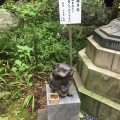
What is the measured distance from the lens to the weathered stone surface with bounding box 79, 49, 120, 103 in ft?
10.3

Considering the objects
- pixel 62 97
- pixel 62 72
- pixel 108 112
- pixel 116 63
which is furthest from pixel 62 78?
pixel 108 112

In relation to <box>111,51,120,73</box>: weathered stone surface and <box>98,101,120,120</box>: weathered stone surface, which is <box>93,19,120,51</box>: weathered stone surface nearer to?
<box>111,51,120,73</box>: weathered stone surface

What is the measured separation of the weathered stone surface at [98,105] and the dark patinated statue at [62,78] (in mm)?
877

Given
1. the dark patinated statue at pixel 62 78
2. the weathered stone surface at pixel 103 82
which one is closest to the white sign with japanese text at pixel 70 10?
the weathered stone surface at pixel 103 82

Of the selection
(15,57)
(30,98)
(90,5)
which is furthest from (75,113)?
(90,5)

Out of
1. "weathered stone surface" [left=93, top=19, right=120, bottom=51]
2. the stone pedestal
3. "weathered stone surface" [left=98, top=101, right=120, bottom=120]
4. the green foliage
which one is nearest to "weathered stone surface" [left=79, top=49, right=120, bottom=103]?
"weathered stone surface" [left=98, top=101, right=120, bottom=120]

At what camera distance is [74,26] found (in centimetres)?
559

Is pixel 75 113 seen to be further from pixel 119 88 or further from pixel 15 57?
pixel 15 57

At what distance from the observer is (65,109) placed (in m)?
2.57

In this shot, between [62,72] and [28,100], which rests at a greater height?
[62,72]

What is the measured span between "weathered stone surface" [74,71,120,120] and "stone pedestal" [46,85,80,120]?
2.54 feet

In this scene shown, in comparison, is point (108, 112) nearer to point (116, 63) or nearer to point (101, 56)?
point (116, 63)

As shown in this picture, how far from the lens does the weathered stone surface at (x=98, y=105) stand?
3.21 m

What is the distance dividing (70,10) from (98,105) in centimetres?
196
